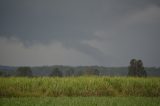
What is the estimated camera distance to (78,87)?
14.7m

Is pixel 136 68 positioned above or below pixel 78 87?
above

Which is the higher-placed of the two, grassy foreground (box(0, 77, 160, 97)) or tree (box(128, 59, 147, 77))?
tree (box(128, 59, 147, 77))

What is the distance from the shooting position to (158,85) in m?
15.5

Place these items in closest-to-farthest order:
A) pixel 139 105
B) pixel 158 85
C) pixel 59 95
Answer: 1. pixel 139 105
2. pixel 59 95
3. pixel 158 85

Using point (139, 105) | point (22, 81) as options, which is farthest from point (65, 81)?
point (139, 105)

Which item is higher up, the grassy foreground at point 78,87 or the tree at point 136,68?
the tree at point 136,68

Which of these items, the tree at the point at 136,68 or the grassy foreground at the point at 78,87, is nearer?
the grassy foreground at the point at 78,87

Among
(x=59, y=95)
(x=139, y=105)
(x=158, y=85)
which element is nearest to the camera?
(x=139, y=105)

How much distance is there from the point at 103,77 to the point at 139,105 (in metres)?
5.89

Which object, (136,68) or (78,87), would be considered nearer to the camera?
(78,87)

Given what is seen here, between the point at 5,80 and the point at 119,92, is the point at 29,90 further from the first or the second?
the point at 119,92

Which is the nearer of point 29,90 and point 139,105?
point 139,105

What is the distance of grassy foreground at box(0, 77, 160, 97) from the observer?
14594 mm

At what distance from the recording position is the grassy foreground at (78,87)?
1459 cm
